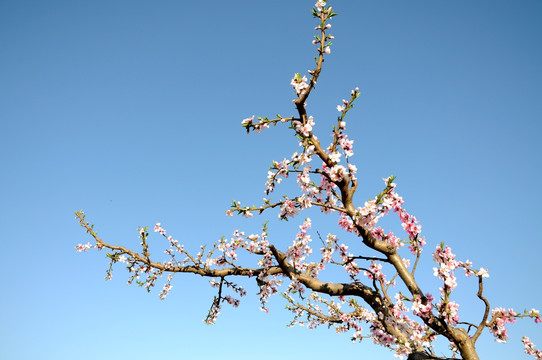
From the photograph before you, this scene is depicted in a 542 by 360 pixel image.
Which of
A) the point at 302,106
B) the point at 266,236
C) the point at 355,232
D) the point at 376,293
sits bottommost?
the point at 376,293

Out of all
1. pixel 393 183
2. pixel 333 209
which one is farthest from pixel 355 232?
pixel 393 183

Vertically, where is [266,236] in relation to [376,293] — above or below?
above

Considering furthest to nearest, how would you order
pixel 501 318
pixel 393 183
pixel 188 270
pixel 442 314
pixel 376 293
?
pixel 188 270, pixel 376 293, pixel 393 183, pixel 501 318, pixel 442 314

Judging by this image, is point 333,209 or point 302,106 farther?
point 333,209

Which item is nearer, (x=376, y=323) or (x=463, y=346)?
(x=463, y=346)

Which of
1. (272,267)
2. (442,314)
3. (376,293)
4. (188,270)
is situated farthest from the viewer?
(188,270)

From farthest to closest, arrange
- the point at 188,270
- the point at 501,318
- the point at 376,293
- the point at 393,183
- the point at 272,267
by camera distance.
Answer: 1. the point at 188,270
2. the point at 272,267
3. the point at 376,293
4. the point at 393,183
5. the point at 501,318

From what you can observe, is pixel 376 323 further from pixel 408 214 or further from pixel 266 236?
pixel 266 236

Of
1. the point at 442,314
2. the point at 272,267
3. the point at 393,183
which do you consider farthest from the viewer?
the point at 272,267

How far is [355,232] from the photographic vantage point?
633cm

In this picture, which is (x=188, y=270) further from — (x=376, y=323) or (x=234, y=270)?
(x=376, y=323)

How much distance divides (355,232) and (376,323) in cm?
215

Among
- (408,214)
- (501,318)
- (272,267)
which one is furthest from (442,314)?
(272,267)

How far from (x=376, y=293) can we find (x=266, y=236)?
3.06m
